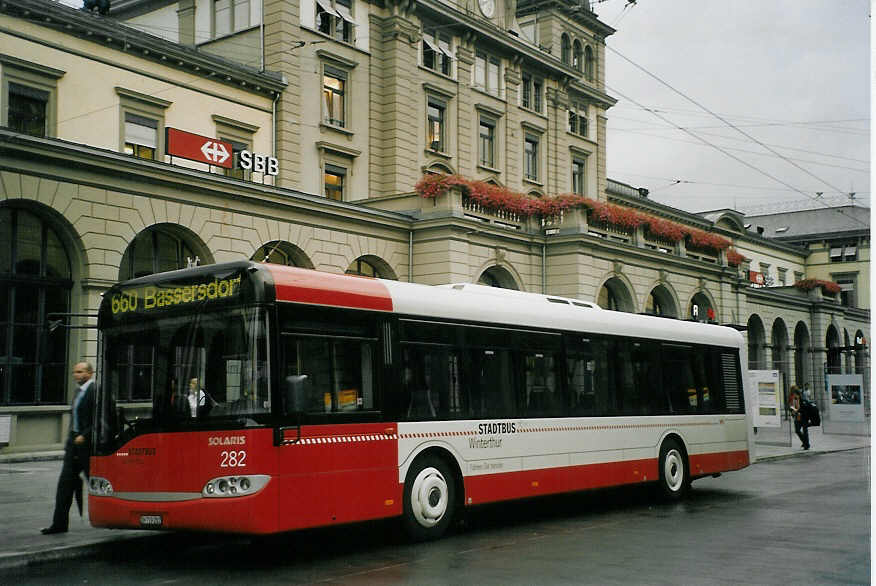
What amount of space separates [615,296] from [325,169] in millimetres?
11646

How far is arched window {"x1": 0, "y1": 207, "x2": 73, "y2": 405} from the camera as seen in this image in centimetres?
2142

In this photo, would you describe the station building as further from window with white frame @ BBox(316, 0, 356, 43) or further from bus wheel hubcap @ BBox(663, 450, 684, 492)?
bus wheel hubcap @ BBox(663, 450, 684, 492)

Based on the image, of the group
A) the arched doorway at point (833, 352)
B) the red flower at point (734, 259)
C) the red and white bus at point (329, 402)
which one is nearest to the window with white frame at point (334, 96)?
Result: the red flower at point (734, 259)

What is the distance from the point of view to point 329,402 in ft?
33.7

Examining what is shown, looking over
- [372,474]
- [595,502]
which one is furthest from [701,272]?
[372,474]

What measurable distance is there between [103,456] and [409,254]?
1985cm

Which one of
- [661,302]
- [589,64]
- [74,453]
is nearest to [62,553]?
[74,453]

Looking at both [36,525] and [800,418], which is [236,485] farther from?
[800,418]

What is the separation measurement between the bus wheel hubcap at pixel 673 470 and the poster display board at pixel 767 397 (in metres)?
14.5

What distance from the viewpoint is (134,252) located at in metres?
23.5

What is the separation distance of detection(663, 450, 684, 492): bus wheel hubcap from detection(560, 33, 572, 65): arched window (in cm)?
3255

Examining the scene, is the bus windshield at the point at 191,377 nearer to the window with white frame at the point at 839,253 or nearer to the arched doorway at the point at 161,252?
the arched doorway at the point at 161,252

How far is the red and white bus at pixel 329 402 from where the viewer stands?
9.53m

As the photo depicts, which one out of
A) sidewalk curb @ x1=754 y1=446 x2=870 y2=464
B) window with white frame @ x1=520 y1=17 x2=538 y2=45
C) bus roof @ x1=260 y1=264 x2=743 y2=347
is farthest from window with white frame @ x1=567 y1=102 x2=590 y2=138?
bus roof @ x1=260 y1=264 x2=743 y2=347
